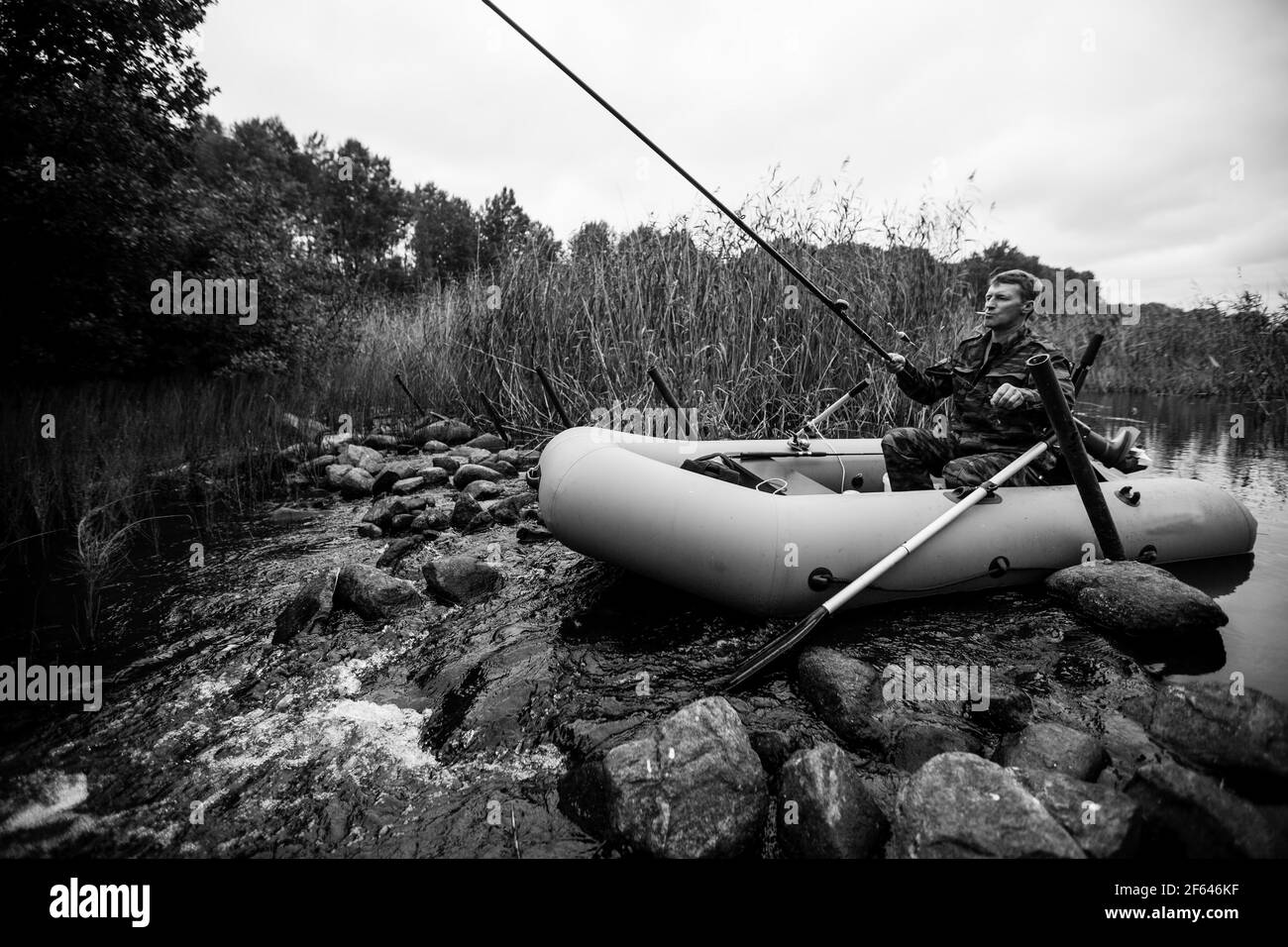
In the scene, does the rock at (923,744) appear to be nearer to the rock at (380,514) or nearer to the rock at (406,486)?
the rock at (380,514)

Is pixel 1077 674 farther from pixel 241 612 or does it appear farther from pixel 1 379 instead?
pixel 1 379

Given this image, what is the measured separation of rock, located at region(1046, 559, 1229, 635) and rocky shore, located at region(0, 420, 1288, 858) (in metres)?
0.05

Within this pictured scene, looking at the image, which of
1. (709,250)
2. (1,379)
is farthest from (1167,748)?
(1,379)

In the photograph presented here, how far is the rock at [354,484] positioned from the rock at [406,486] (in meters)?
0.24

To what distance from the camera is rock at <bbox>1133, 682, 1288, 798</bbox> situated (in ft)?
5.86

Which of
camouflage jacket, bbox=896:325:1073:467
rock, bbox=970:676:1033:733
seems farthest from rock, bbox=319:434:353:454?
rock, bbox=970:676:1033:733

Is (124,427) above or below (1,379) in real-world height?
below

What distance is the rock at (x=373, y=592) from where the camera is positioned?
120 inches

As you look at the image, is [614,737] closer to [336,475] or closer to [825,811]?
[825,811]

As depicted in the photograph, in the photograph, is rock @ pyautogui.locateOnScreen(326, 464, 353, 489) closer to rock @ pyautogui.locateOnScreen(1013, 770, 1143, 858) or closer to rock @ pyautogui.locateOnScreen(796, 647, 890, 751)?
rock @ pyautogui.locateOnScreen(796, 647, 890, 751)

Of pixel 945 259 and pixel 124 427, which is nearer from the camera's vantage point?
pixel 124 427

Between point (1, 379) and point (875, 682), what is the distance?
800cm

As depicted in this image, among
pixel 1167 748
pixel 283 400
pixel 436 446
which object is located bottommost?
pixel 1167 748
